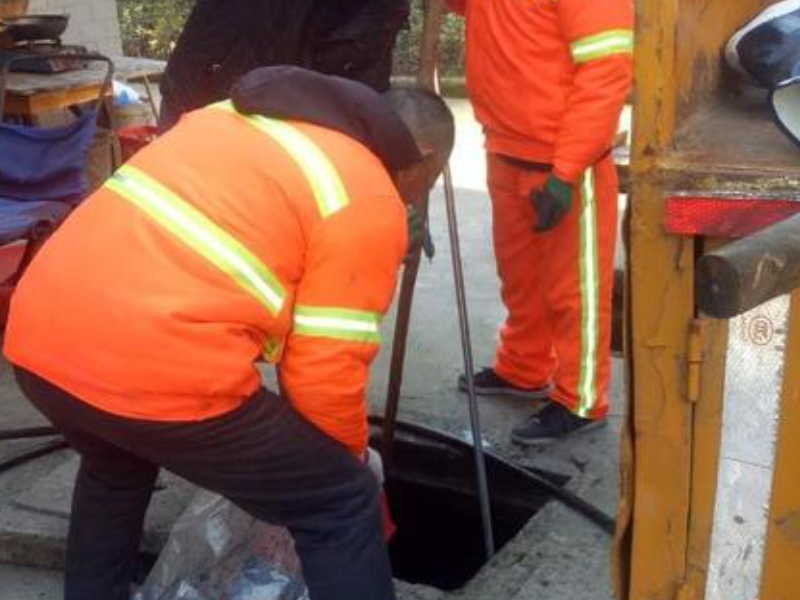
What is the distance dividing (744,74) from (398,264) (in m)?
0.72

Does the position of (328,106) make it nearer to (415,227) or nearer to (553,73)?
(415,227)

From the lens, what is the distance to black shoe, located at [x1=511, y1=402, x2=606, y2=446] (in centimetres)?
375

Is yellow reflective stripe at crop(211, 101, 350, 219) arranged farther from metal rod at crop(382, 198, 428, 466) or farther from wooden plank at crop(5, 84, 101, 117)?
wooden plank at crop(5, 84, 101, 117)

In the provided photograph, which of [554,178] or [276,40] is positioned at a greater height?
[276,40]

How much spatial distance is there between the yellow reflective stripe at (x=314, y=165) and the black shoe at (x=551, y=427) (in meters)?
1.66

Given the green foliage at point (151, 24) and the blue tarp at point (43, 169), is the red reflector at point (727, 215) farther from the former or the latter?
the green foliage at point (151, 24)

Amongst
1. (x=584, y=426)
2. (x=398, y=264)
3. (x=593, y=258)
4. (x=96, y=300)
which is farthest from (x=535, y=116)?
(x=96, y=300)

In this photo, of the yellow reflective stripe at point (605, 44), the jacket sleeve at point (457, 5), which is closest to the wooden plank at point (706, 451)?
the yellow reflective stripe at point (605, 44)

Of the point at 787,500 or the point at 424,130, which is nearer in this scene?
the point at 787,500

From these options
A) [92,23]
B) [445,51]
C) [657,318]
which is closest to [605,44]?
[657,318]

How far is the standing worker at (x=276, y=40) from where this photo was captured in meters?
3.86

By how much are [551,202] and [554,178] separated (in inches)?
2.6

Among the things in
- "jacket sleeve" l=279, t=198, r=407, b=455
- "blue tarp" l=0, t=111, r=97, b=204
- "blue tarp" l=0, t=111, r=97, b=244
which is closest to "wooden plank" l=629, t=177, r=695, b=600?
"jacket sleeve" l=279, t=198, r=407, b=455

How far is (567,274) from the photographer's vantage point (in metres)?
3.70
